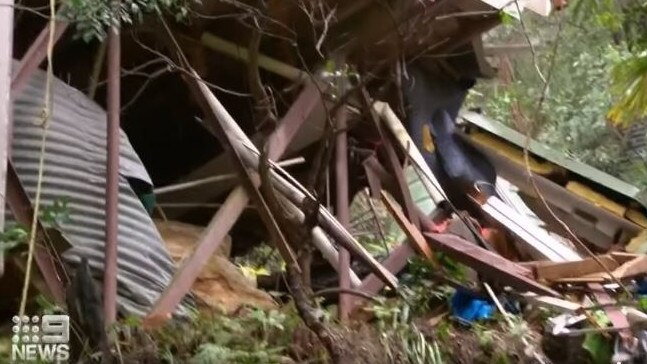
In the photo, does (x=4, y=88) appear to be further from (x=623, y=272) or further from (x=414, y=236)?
(x=623, y=272)

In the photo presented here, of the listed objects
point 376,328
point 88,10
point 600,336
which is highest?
point 88,10

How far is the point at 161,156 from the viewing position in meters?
6.39

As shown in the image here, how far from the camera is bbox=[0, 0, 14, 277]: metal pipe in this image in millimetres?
3398

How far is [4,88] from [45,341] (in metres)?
0.96

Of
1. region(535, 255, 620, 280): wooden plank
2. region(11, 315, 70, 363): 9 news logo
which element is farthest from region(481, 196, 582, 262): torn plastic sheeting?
region(11, 315, 70, 363): 9 news logo

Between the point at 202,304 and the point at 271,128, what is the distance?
2.94 ft

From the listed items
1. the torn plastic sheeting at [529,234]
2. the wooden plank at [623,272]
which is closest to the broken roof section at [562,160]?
the torn plastic sheeting at [529,234]

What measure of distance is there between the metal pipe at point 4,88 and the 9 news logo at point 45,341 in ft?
0.80

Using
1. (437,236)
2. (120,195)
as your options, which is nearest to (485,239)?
(437,236)

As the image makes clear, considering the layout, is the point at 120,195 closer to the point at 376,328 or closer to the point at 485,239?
the point at 376,328

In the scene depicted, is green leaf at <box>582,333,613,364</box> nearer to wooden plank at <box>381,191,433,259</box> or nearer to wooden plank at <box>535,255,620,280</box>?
wooden plank at <box>535,255,620,280</box>

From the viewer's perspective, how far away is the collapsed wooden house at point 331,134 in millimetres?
4070

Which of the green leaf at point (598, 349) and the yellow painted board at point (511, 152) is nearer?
the green leaf at point (598, 349)

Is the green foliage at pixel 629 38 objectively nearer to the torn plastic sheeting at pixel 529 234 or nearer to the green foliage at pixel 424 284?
the torn plastic sheeting at pixel 529 234
